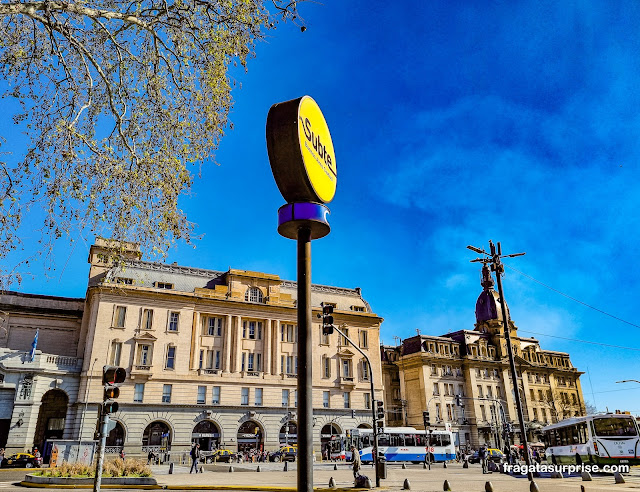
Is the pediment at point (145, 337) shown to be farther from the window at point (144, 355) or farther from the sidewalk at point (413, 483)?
the sidewalk at point (413, 483)

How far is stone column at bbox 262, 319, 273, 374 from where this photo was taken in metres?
49.8

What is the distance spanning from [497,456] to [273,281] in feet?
95.4

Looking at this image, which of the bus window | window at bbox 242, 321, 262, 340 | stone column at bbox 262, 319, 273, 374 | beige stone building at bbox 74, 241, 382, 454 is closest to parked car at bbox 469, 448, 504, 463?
the bus window

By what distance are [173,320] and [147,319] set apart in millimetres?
2566

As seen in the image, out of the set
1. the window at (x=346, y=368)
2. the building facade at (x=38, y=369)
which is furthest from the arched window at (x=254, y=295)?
the building facade at (x=38, y=369)

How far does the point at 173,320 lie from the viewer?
46.9 meters

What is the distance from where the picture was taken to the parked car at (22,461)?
107ft

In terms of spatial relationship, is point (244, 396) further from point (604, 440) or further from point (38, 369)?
point (604, 440)

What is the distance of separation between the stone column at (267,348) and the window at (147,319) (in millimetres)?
12144

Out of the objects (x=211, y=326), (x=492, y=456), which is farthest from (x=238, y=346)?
(x=492, y=456)

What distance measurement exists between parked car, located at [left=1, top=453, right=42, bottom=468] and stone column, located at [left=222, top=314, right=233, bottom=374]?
18039 mm

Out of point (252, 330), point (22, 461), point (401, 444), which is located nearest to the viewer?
point (22, 461)

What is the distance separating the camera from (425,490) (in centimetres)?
1903

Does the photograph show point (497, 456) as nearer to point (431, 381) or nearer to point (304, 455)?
point (431, 381)
